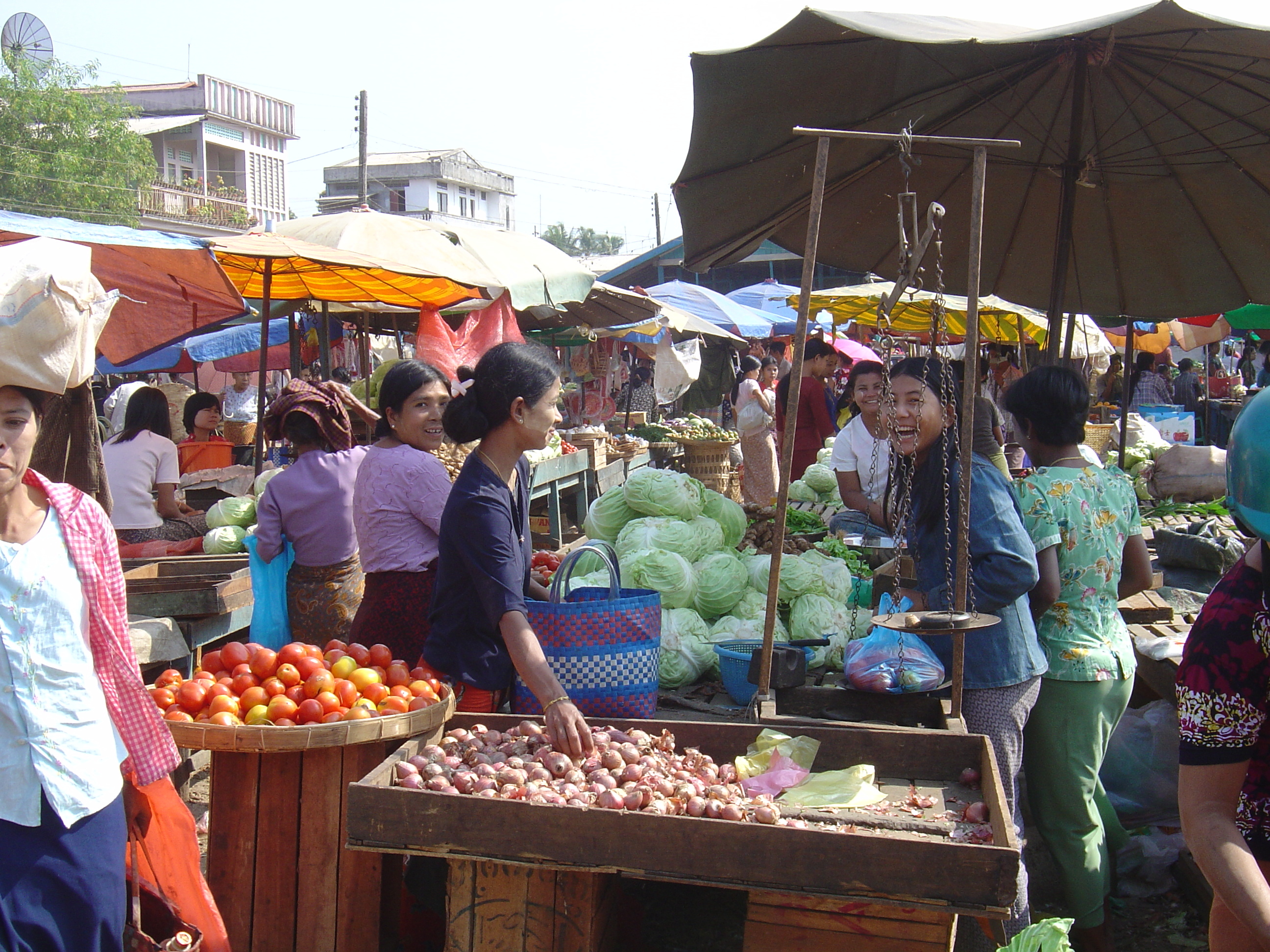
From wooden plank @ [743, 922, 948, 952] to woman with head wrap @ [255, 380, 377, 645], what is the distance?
2.36m

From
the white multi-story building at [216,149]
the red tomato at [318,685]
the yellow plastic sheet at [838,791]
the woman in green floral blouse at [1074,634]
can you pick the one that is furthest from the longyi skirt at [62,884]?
the white multi-story building at [216,149]

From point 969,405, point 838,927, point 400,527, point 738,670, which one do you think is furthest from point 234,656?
point 969,405

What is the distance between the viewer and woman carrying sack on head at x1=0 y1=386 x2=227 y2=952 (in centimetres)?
171

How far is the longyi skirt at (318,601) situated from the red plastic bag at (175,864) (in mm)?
1868

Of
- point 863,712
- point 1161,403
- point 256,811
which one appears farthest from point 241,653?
point 1161,403

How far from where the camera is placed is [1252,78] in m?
3.04

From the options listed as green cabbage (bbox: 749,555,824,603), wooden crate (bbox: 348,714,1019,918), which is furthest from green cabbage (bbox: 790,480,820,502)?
wooden crate (bbox: 348,714,1019,918)

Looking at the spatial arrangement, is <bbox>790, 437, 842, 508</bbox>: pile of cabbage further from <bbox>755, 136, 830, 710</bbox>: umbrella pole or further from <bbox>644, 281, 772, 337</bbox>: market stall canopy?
<bbox>644, 281, 772, 337</bbox>: market stall canopy

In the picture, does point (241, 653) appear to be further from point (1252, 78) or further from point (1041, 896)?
point (1252, 78)

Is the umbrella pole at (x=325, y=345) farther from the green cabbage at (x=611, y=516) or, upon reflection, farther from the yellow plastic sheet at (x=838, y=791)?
the yellow plastic sheet at (x=838, y=791)

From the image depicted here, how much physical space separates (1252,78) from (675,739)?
113 inches

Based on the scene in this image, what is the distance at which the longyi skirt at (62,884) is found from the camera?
169cm

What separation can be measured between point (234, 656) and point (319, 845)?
630mm

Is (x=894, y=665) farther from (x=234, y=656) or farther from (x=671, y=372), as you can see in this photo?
(x=671, y=372)
